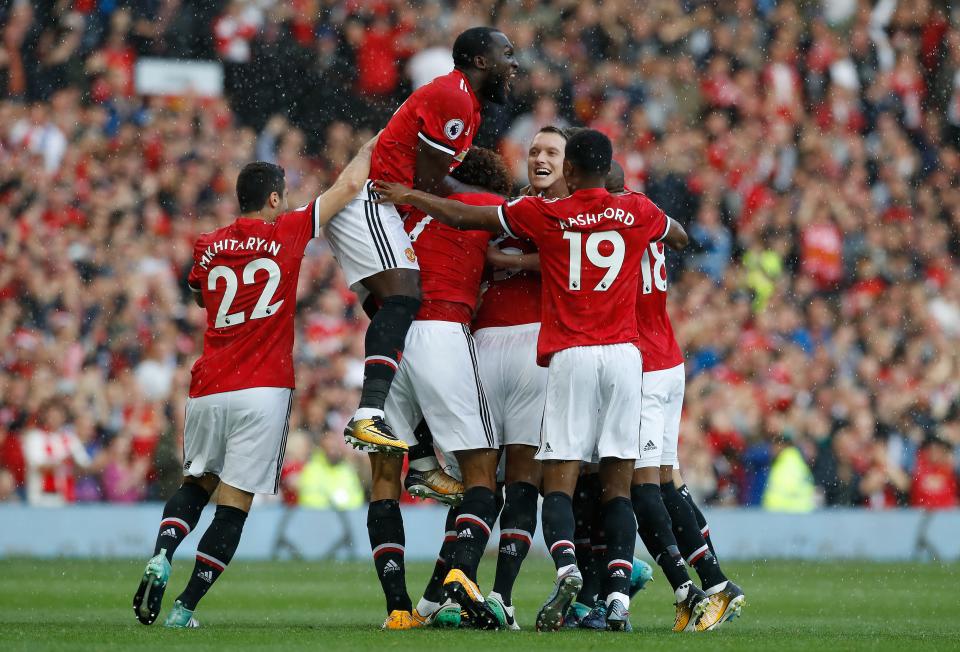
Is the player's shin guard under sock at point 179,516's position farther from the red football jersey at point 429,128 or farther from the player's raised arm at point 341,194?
the red football jersey at point 429,128

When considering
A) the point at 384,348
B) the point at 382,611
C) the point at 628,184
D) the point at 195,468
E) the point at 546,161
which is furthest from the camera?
the point at 628,184

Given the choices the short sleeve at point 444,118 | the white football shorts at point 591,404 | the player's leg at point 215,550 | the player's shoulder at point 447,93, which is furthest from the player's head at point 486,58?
the player's leg at point 215,550

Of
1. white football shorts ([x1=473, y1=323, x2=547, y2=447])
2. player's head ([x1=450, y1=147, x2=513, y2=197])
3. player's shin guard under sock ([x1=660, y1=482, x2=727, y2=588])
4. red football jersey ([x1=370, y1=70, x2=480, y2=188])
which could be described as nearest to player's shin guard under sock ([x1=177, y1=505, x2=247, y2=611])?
white football shorts ([x1=473, y1=323, x2=547, y2=447])

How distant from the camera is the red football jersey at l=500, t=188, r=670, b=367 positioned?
279 inches

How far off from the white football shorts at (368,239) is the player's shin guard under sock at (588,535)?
1538 mm

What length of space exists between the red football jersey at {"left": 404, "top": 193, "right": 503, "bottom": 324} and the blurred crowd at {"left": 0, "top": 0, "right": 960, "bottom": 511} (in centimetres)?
722

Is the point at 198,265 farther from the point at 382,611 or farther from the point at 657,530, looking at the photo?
the point at 382,611

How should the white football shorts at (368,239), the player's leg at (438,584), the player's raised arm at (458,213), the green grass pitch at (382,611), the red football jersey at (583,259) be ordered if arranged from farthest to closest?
the player's leg at (438,584), the white football shorts at (368,239), the player's raised arm at (458,213), the red football jersey at (583,259), the green grass pitch at (382,611)

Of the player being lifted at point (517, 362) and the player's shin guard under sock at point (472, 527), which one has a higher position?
the player being lifted at point (517, 362)

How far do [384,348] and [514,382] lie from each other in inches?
30.5

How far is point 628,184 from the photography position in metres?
17.2

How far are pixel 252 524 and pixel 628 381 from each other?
26.7 ft

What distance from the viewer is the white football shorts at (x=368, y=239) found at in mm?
7309

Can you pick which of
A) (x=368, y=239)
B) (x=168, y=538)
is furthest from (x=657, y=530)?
(x=168, y=538)
